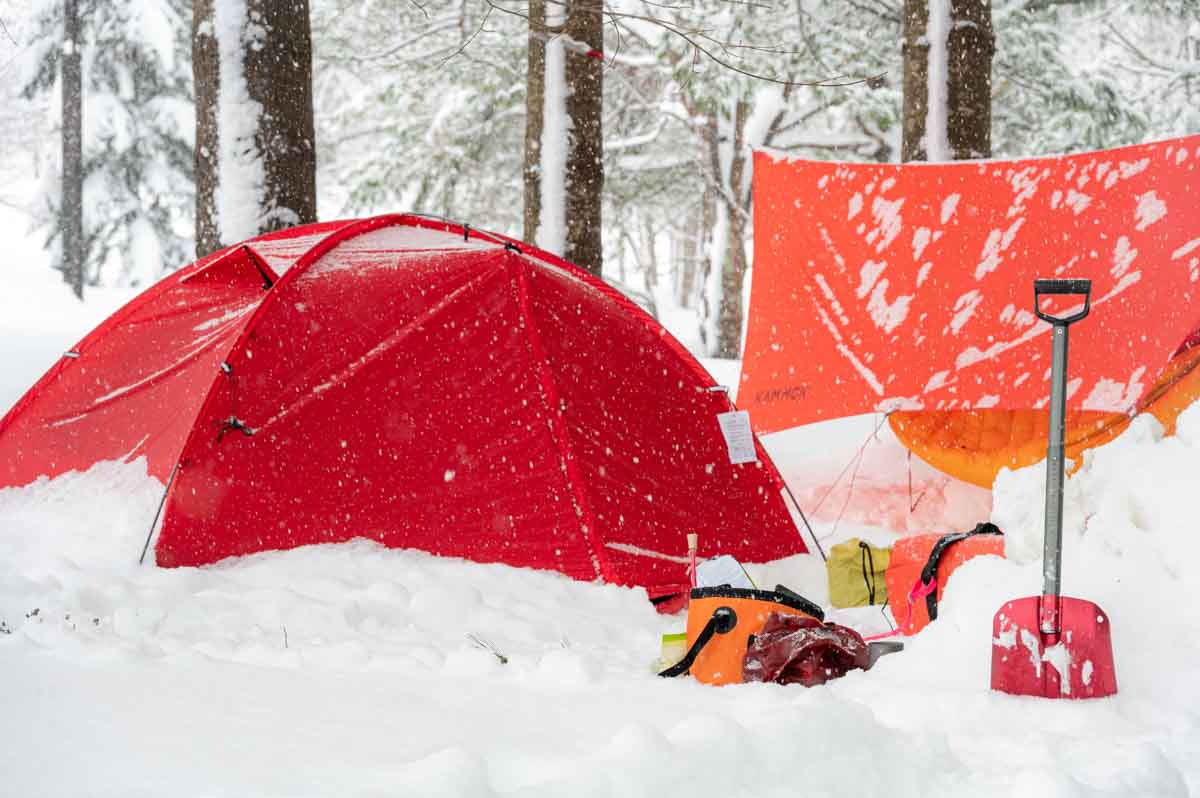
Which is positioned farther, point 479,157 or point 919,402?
point 479,157

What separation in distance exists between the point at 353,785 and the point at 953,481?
4620 millimetres

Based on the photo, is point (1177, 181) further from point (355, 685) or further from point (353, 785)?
point (353, 785)

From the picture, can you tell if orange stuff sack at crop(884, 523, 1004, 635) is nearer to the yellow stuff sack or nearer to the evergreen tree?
the yellow stuff sack

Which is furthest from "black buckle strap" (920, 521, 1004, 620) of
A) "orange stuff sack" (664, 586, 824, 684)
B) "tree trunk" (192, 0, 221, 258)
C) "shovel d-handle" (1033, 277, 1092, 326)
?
"tree trunk" (192, 0, 221, 258)

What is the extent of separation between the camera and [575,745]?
2.30m

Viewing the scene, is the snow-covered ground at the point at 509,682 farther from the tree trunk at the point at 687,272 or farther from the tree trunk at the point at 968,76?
the tree trunk at the point at 687,272

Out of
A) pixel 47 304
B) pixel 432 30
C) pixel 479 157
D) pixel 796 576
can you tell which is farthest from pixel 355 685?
pixel 47 304

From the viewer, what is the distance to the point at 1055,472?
271 cm

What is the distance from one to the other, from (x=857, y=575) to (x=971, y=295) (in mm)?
1738

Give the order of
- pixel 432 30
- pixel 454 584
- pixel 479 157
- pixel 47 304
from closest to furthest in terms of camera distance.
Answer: pixel 454 584 < pixel 432 30 < pixel 479 157 < pixel 47 304

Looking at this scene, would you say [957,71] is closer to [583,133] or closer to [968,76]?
[968,76]

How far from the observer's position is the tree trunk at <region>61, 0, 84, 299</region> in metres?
17.6

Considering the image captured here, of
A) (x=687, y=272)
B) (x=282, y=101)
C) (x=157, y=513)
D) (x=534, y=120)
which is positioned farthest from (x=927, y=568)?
(x=687, y=272)

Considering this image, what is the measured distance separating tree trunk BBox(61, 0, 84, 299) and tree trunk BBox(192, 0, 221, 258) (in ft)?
43.8
